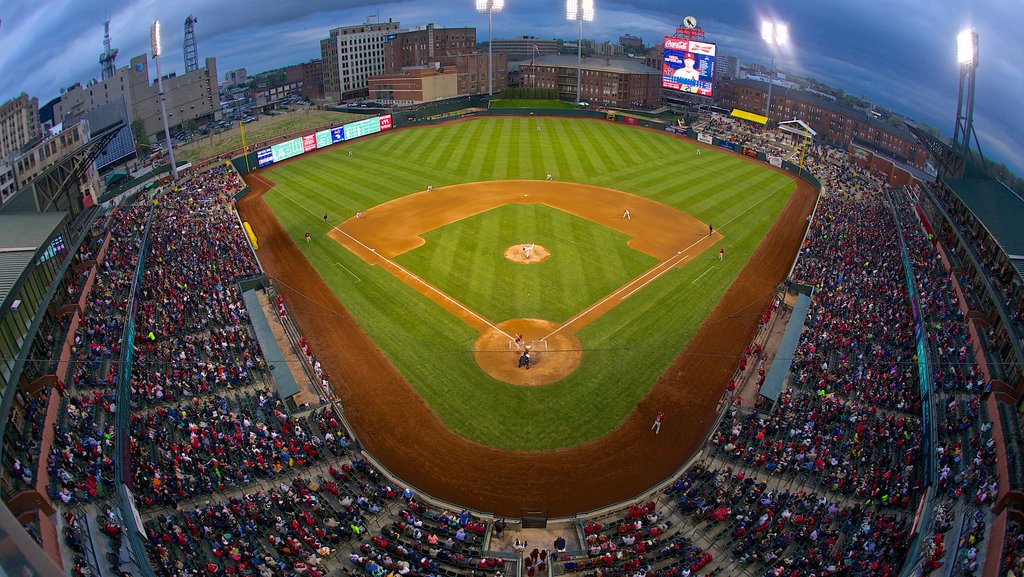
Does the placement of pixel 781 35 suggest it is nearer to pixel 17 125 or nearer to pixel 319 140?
pixel 319 140

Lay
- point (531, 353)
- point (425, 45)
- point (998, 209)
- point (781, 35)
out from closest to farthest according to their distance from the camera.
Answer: point (531, 353), point (998, 209), point (781, 35), point (425, 45)

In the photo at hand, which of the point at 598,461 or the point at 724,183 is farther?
the point at 724,183

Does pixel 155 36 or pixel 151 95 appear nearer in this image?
pixel 155 36

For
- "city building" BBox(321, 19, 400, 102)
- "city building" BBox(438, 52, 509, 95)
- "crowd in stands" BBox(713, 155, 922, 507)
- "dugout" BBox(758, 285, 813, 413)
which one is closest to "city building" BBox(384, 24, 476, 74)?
"city building" BBox(321, 19, 400, 102)

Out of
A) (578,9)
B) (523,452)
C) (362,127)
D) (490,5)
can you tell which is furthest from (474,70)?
(523,452)

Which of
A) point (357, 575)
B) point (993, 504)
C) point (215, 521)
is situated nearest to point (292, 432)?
point (215, 521)

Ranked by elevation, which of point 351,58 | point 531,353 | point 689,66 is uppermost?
point 351,58

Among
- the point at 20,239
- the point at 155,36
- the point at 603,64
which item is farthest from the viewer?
the point at 603,64

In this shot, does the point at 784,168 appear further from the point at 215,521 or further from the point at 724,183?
the point at 215,521

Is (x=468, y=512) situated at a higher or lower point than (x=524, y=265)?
lower
